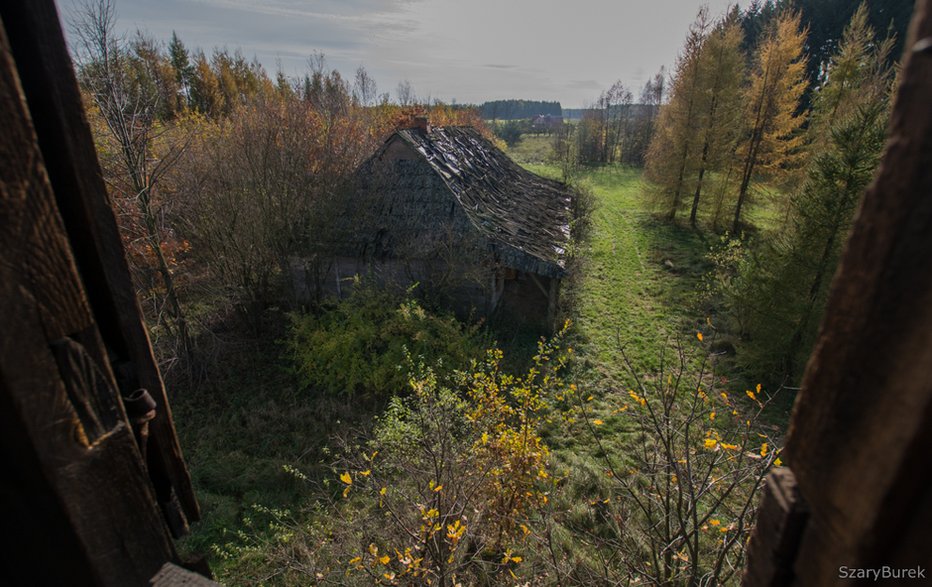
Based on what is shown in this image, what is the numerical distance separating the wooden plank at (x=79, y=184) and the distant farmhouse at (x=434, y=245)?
8.92m

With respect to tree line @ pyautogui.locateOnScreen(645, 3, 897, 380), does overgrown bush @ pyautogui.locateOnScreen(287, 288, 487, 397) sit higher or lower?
lower

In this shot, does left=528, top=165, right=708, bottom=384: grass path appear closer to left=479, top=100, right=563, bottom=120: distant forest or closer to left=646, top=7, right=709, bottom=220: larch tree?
left=646, top=7, right=709, bottom=220: larch tree

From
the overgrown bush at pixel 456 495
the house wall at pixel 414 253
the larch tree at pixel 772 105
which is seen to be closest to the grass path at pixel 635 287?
the house wall at pixel 414 253

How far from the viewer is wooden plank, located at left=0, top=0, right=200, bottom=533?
70 centimetres

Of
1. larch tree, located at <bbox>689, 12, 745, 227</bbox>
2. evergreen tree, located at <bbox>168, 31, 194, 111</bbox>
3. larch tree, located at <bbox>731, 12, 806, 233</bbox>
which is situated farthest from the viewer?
evergreen tree, located at <bbox>168, 31, 194, 111</bbox>

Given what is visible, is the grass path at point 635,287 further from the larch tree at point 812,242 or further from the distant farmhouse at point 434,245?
the larch tree at point 812,242

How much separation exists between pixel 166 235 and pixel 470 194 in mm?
7359

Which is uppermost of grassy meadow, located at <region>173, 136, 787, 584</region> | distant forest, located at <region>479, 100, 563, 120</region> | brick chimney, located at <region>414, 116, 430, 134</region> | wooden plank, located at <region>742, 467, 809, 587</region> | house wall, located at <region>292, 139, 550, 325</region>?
distant forest, located at <region>479, 100, 563, 120</region>

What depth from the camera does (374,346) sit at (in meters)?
9.12

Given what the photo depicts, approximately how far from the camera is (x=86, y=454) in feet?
2.39

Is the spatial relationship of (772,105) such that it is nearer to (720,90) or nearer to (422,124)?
(720,90)

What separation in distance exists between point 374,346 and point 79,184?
856 centimetres

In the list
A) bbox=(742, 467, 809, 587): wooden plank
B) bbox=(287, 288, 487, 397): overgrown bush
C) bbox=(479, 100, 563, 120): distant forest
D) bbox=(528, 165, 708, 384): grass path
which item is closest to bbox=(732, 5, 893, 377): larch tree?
bbox=(528, 165, 708, 384): grass path

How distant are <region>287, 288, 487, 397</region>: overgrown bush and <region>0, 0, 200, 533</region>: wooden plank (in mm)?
7590
